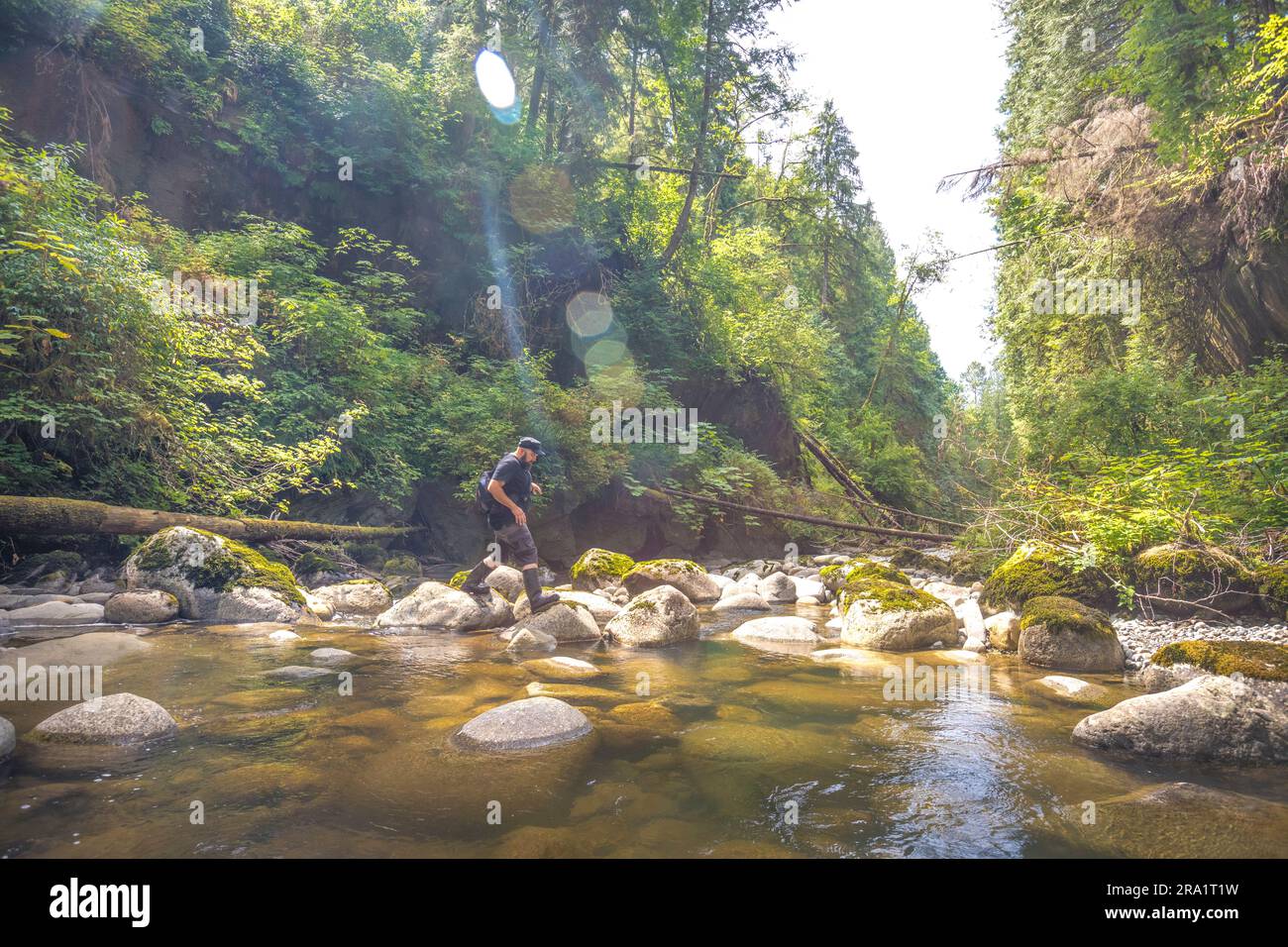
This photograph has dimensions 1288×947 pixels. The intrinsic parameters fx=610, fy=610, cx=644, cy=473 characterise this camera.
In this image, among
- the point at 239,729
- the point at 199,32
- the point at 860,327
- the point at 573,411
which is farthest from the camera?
the point at 860,327

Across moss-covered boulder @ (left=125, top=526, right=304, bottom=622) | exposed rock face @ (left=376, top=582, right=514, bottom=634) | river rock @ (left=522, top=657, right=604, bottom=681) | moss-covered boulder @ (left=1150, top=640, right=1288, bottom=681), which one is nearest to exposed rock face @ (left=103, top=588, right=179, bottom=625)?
moss-covered boulder @ (left=125, top=526, right=304, bottom=622)

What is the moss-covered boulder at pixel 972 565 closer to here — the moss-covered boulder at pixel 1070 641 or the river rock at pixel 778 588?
the river rock at pixel 778 588

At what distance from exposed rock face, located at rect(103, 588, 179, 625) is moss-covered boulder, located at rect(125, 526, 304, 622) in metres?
0.25

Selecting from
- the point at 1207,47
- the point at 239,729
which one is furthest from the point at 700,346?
the point at 239,729

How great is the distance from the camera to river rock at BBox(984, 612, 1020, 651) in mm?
6773

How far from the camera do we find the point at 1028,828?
2.89 m

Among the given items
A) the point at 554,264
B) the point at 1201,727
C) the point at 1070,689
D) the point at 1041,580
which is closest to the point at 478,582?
the point at 1070,689

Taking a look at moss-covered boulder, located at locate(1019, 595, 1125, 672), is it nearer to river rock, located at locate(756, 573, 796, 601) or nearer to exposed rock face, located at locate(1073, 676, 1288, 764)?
exposed rock face, located at locate(1073, 676, 1288, 764)

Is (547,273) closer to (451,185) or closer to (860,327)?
(451,185)

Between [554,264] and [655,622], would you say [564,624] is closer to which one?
[655,622]

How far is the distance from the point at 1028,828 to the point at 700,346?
17470 mm

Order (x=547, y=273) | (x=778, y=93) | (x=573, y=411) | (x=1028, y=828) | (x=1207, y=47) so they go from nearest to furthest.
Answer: (x=1028, y=828) → (x=1207, y=47) → (x=573, y=411) → (x=547, y=273) → (x=778, y=93)

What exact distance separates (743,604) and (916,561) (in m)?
6.30

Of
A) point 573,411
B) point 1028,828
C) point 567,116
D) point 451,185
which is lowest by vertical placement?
point 1028,828
